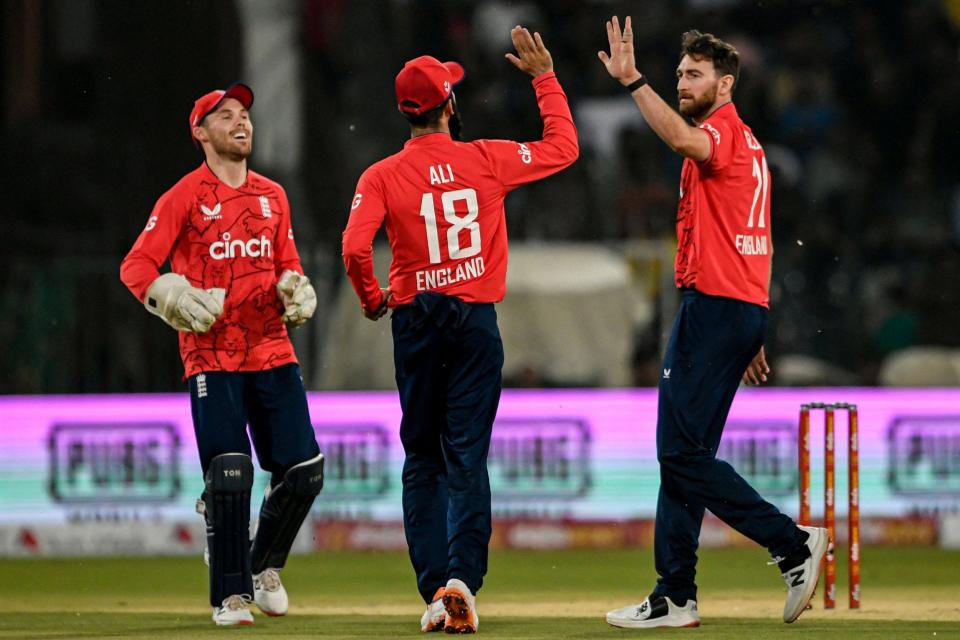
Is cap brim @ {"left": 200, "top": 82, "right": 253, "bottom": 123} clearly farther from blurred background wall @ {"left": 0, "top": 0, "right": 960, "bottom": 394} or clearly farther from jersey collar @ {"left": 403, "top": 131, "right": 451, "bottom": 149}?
blurred background wall @ {"left": 0, "top": 0, "right": 960, "bottom": 394}

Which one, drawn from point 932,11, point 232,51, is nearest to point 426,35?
point 232,51

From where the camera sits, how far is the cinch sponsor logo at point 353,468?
9867 mm

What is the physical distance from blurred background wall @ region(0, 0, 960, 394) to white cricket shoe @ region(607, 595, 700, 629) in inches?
161

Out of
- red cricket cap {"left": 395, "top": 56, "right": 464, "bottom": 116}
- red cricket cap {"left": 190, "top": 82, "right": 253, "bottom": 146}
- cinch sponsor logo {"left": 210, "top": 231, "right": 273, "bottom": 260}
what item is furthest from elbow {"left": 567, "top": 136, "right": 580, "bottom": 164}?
red cricket cap {"left": 190, "top": 82, "right": 253, "bottom": 146}

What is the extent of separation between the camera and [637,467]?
392 inches

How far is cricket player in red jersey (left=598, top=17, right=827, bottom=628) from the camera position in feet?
19.8

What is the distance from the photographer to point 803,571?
239 inches

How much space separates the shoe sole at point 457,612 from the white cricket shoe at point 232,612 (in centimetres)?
99

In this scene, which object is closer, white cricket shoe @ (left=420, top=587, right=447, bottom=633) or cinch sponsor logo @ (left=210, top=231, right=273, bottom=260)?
white cricket shoe @ (left=420, top=587, right=447, bottom=633)

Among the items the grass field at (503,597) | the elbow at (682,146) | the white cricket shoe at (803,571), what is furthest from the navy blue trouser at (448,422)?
the white cricket shoe at (803,571)

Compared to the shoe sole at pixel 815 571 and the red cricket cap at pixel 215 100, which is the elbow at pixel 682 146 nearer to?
the shoe sole at pixel 815 571

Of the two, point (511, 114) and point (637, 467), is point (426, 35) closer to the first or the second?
point (511, 114)

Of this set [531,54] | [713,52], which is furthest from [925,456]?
[531,54]

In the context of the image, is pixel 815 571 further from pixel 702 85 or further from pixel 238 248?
pixel 238 248
